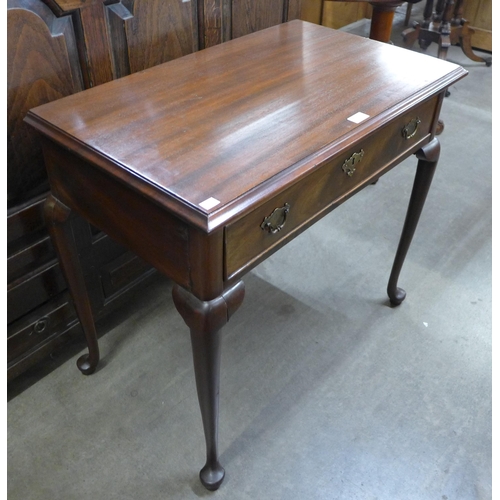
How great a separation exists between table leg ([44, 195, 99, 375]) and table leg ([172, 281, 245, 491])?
338 mm

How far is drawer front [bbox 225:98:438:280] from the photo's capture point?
86 centimetres

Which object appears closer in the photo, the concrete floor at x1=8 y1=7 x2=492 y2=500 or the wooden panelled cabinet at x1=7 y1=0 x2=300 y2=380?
the wooden panelled cabinet at x1=7 y1=0 x2=300 y2=380

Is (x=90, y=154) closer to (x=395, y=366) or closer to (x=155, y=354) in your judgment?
(x=155, y=354)

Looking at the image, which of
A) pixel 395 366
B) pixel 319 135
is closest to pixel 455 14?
pixel 395 366

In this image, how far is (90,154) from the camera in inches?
34.4

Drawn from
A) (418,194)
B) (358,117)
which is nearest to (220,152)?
(358,117)

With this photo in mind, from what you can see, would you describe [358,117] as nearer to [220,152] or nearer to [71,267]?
[220,152]

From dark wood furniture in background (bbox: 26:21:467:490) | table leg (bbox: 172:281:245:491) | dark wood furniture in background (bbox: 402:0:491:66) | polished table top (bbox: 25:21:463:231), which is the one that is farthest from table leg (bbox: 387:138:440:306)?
dark wood furniture in background (bbox: 402:0:491:66)

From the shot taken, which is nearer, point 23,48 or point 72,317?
point 23,48

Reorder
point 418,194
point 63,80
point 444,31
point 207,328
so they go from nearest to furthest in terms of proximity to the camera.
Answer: point 207,328 → point 63,80 → point 418,194 → point 444,31

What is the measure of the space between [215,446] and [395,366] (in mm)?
589

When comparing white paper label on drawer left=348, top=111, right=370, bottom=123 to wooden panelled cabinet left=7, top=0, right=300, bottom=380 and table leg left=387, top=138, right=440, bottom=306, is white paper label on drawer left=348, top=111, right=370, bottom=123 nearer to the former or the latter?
table leg left=387, top=138, right=440, bottom=306

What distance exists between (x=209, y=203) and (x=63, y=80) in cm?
53

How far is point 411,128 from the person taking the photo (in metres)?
1.16
